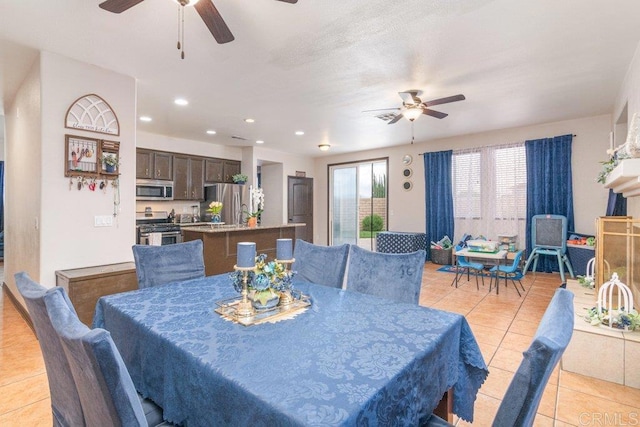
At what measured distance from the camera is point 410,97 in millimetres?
3744

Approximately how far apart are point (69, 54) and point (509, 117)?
18.9 ft

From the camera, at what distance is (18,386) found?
2213 millimetres

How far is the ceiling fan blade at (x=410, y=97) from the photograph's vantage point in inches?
146

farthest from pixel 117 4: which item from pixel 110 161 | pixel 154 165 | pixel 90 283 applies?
pixel 154 165

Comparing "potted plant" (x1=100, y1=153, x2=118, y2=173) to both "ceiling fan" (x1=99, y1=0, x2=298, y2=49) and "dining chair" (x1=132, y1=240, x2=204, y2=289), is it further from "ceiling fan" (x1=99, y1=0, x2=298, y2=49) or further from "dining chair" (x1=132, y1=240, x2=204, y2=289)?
"ceiling fan" (x1=99, y1=0, x2=298, y2=49)

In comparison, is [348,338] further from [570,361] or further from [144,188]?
[144,188]

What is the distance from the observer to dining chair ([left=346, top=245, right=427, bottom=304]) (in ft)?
6.55

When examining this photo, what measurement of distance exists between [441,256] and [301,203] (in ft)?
12.3

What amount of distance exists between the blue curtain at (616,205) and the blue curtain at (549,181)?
0.80m

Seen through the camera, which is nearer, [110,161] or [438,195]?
[110,161]

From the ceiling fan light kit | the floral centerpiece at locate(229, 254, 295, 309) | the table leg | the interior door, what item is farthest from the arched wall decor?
the interior door

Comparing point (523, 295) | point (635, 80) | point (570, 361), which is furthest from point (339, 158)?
point (570, 361)

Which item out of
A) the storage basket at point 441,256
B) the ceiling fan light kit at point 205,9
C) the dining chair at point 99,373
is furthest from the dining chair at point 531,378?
the storage basket at point 441,256

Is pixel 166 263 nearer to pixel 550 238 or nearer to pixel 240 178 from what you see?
pixel 240 178
